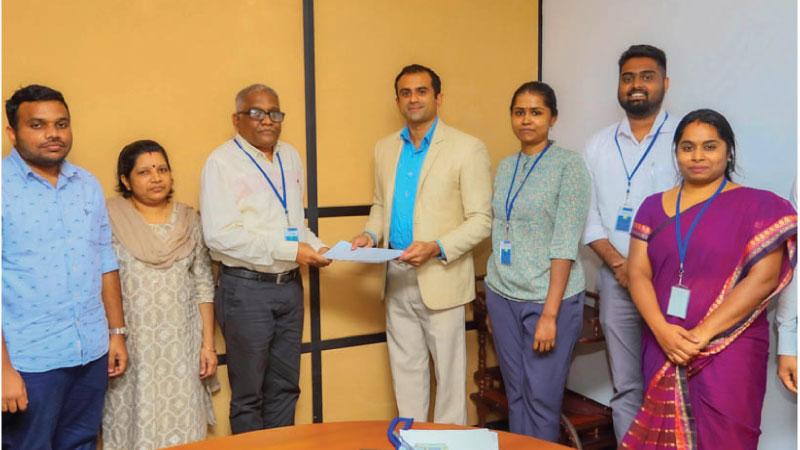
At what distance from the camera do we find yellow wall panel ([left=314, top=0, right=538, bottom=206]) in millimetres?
3367

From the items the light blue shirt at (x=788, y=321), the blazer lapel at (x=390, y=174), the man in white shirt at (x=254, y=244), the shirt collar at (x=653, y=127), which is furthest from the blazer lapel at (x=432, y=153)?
the light blue shirt at (x=788, y=321)

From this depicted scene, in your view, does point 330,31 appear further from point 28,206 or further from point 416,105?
point 28,206

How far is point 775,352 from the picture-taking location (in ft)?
8.95

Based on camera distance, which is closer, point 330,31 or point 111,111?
point 111,111

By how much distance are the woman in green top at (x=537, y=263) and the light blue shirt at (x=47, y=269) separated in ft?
5.39

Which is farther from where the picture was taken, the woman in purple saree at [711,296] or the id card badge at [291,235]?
the id card badge at [291,235]

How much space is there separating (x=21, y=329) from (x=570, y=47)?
2.96 metres

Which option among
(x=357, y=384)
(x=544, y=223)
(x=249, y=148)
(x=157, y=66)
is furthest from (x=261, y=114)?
(x=357, y=384)

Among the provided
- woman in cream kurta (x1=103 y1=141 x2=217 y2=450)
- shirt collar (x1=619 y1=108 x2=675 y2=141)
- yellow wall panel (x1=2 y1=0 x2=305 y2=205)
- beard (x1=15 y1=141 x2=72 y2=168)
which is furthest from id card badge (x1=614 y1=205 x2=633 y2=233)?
beard (x1=15 y1=141 x2=72 y2=168)

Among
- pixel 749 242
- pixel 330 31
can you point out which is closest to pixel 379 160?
pixel 330 31

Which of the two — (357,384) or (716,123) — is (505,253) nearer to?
(716,123)

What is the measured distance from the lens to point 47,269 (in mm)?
2359

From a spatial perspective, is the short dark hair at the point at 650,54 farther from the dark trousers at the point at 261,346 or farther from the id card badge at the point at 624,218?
the dark trousers at the point at 261,346

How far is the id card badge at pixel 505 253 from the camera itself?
2854 mm
